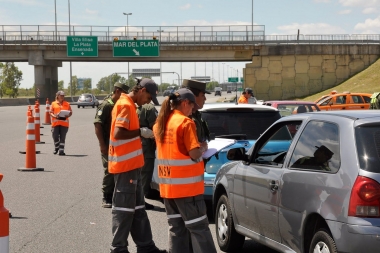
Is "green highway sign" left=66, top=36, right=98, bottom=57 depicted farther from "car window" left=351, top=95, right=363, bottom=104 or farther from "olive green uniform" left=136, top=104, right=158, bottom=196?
"olive green uniform" left=136, top=104, right=158, bottom=196

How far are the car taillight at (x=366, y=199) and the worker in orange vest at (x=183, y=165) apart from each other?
1546mm

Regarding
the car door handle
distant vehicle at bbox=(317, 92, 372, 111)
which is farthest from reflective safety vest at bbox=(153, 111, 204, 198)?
distant vehicle at bbox=(317, 92, 372, 111)

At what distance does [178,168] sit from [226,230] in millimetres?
1702

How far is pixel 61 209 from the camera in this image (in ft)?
35.8

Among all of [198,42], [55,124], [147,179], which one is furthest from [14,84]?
[147,179]

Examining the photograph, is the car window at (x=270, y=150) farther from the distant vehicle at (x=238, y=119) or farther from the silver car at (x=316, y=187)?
the distant vehicle at (x=238, y=119)

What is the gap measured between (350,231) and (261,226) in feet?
5.58

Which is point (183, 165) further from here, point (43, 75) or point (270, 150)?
point (43, 75)

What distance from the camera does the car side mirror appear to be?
7.42 metres

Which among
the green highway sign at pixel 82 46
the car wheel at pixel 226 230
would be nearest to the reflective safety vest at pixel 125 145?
the car wheel at pixel 226 230

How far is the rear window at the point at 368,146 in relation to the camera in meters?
5.59

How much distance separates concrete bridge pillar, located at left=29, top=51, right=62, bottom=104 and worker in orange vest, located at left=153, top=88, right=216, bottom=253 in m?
63.6

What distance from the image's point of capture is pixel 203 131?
7.85 metres

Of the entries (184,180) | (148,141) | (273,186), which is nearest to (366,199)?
(273,186)
